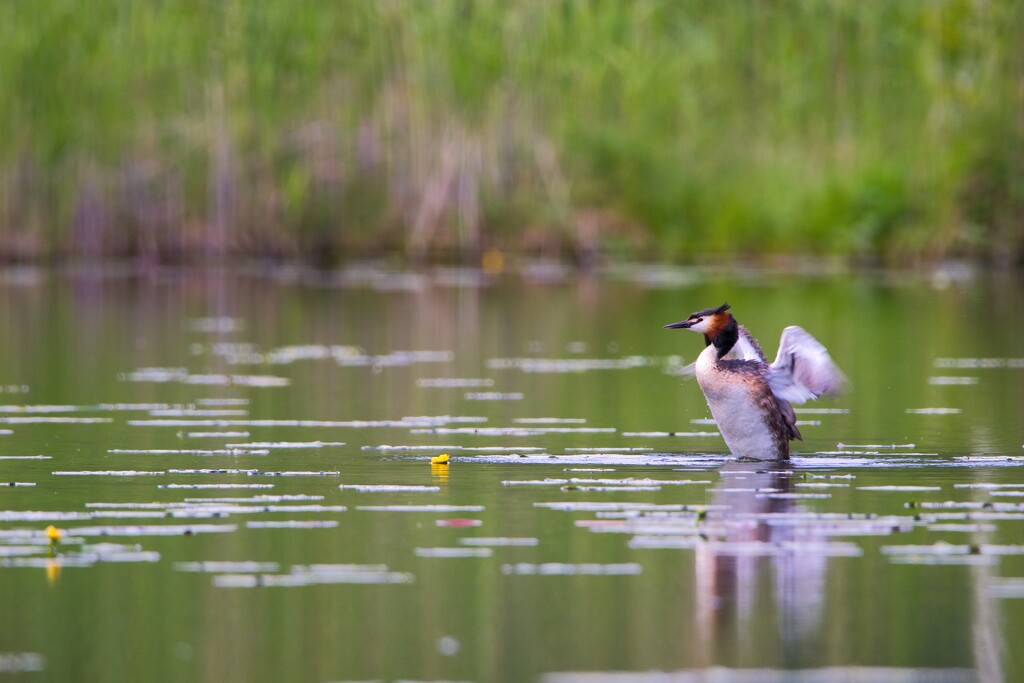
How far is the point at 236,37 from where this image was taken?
99.2 feet

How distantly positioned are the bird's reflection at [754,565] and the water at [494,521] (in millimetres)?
16

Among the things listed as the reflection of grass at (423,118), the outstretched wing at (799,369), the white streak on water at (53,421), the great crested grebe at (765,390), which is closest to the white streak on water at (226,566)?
the great crested grebe at (765,390)

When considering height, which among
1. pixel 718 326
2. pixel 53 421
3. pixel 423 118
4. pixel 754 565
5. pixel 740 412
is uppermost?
pixel 423 118

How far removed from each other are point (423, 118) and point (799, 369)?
791 inches

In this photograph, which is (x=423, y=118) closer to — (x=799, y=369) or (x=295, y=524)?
(x=799, y=369)

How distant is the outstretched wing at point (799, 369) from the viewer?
32.7ft

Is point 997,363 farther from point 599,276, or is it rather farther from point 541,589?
point 599,276

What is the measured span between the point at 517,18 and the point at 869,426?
18469mm

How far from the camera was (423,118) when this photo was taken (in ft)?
97.9

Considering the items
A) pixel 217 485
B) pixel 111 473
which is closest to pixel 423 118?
pixel 111 473

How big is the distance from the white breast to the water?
167 mm

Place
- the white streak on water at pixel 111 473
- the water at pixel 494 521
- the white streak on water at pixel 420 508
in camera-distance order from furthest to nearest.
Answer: the white streak on water at pixel 111 473
the white streak on water at pixel 420 508
the water at pixel 494 521

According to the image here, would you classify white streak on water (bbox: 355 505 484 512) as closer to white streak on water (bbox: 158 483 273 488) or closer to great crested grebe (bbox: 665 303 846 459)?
white streak on water (bbox: 158 483 273 488)

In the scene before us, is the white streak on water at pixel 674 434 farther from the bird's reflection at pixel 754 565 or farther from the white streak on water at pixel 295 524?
the white streak on water at pixel 295 524
